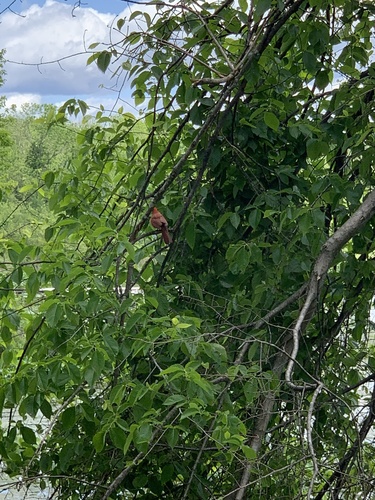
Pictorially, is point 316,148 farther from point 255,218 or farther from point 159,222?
point 159,222

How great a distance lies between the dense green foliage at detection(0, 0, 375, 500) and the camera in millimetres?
1769

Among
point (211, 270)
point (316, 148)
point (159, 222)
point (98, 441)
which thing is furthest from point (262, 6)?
point (98, 441)

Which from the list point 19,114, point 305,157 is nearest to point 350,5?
point 305,157

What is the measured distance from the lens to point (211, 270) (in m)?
2.30

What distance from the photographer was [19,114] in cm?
2798

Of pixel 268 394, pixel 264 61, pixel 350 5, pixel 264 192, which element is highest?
pixel 350 5

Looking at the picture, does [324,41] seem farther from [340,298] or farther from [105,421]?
[105,421]

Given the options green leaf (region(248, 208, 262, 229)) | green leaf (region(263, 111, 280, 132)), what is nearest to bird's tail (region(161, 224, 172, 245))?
green leaf (region(248, 208, 262, 229))

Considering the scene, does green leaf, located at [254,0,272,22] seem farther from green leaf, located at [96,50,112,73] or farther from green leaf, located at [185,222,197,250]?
green leaf, located at [185,222,197,250]

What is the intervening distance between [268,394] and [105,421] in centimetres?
39

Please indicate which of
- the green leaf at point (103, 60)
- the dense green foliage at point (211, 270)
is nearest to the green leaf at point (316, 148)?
the dense green foliage at point (211, 270)

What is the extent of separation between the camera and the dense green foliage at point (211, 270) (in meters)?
1.77

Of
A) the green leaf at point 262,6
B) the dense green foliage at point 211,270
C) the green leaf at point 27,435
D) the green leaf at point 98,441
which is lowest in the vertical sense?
the green leaf at point 27,435

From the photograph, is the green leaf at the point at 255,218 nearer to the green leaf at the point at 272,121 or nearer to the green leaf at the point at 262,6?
the green leaf at the point at 272,121
